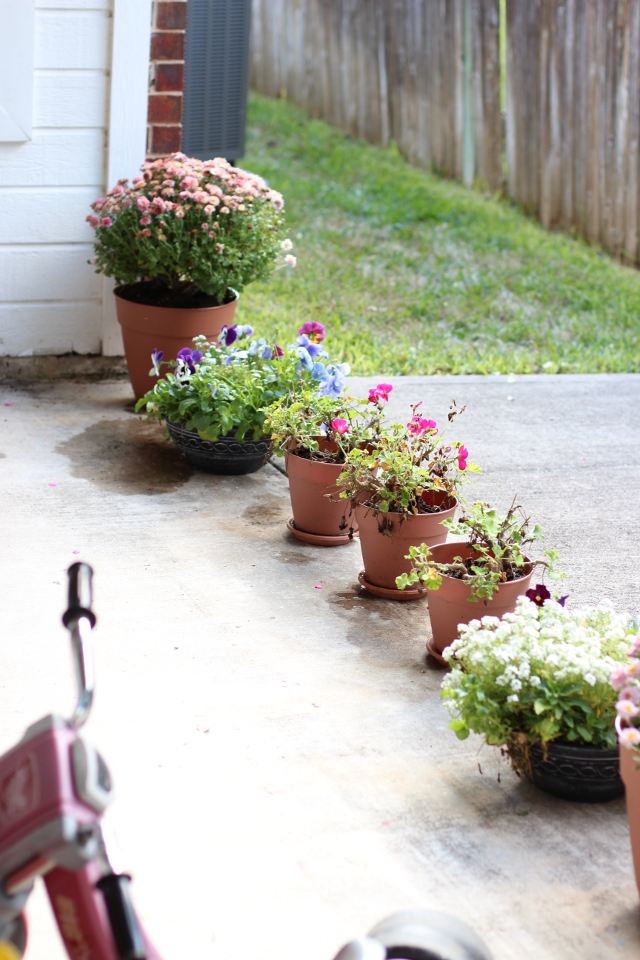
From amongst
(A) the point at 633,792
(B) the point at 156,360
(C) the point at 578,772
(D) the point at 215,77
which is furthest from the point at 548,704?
(D) the point at 215,77

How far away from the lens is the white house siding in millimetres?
5371

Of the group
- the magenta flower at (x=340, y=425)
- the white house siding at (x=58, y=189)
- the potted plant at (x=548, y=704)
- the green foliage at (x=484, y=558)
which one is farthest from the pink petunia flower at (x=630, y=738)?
the white house siding at (x=58, y=189)

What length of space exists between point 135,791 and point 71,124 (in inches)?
155

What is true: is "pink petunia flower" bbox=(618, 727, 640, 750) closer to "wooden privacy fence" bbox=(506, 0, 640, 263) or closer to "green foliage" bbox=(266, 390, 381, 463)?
"green foliage" bbox=(266, 390, 381, 463)

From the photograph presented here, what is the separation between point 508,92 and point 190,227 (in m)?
5.42

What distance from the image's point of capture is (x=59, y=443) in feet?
15.8

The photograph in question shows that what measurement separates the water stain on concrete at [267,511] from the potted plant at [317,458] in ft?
0.41

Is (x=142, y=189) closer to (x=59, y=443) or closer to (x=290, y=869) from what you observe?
(x=59, y=443)

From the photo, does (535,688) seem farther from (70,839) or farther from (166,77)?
(166,77)

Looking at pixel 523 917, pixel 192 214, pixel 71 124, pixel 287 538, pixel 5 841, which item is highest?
pixel 71 124

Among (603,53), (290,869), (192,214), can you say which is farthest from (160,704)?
(603,53)

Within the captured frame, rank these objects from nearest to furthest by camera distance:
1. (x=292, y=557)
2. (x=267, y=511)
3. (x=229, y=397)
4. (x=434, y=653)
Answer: (x=434, y=653), (x=292, y=557), (x=267, y=511), (x=229, y=397)

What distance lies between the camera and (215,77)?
23.6 ft

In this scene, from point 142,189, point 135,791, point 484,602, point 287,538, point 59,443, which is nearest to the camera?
point 135,791
